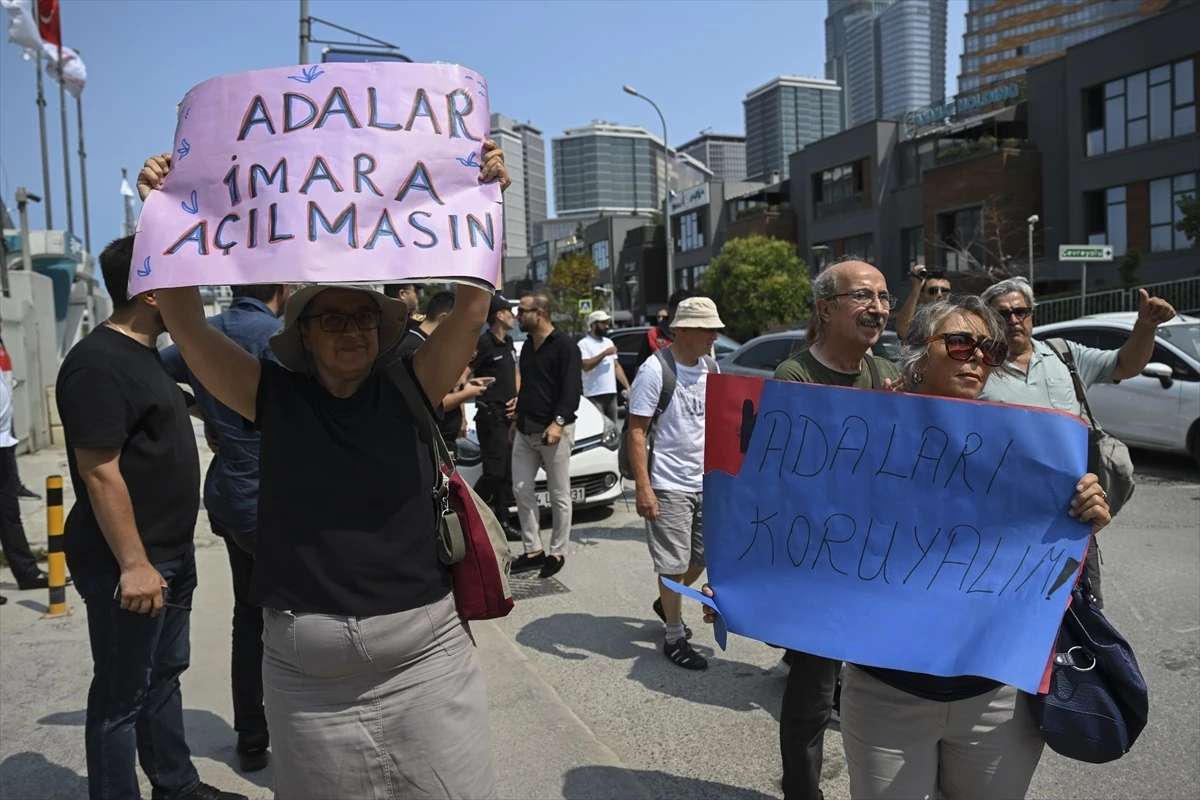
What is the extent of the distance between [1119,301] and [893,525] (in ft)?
91.1

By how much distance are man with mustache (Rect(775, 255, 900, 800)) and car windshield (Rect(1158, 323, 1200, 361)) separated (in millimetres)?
8314

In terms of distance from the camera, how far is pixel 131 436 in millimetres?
2994

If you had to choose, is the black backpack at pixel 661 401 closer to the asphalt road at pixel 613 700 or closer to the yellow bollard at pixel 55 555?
the asphalt road at pixel 613 700

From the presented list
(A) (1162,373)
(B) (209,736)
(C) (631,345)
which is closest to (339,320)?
(B) (209,736)

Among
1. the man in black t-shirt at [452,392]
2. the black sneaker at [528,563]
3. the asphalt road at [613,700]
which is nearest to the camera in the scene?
the asphalt road at [613,700]

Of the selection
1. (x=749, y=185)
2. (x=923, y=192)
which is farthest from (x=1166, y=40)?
(x=749, y=185)

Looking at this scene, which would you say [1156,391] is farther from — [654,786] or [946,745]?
[946,745]

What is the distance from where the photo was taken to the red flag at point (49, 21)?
23.1 m

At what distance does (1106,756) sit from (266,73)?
2547 millimetres

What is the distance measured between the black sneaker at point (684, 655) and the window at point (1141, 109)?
31.9 metres

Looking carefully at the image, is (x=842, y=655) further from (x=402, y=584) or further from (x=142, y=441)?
(x=142, y=441)

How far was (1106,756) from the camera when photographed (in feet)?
6.91

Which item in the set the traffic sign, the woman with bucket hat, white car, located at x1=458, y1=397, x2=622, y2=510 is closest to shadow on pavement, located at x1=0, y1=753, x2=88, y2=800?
the woman with bucket hat

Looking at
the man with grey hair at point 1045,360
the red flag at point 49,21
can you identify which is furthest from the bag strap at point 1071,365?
the red flag at point 49,21
